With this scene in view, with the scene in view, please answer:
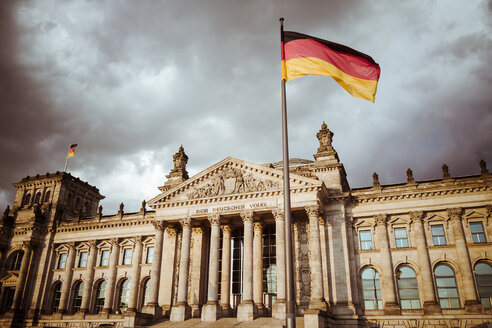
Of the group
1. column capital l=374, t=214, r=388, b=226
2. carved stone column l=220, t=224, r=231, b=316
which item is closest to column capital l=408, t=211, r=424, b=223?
column capital l=374, t=214, r=388, b=226

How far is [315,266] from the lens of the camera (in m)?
33.0

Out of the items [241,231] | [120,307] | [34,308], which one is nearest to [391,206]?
[241,231]

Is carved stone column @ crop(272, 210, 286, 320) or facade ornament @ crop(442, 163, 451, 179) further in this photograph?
facade ornament @ crop(442, 163, 451, 179)

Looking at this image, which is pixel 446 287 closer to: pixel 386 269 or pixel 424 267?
pixel 424 267

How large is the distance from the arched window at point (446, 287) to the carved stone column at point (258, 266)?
1577 centimetres

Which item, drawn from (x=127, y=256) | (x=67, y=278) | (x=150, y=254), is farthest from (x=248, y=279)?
(x=67, y=278)

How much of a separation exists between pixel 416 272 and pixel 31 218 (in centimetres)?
4718

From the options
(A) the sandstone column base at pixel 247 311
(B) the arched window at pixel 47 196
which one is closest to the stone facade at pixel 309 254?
(A) the sandstone column base at pixel 247 311

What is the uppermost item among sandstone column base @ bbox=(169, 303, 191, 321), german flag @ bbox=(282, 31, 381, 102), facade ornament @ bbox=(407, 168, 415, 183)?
facade ornament @ bbox=(407, 168, 415, 183)

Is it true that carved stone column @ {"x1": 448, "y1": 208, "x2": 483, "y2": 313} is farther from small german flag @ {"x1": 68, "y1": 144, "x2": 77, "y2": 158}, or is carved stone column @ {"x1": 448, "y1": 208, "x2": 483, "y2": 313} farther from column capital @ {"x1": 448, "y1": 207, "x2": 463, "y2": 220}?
small german flag @ {"x1": 68, "y1": 144, "x2": 77, "y2": 158}

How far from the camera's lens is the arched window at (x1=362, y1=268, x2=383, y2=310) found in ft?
115

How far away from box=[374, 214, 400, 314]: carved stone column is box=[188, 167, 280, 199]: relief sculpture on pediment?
10.7m

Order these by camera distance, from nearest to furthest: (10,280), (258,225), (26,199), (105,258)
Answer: (258,225) → (105,258) → (10,280) → (26,199)

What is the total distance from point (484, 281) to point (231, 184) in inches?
947
